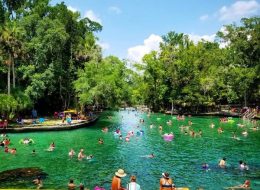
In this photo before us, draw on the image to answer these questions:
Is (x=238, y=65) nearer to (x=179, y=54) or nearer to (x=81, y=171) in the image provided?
(x=179, y=54)

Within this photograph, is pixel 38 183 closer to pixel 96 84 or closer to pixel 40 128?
pixel 40 128

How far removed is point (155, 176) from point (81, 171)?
6.12 meters

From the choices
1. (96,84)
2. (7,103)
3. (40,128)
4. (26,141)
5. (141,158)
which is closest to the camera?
(141,158)

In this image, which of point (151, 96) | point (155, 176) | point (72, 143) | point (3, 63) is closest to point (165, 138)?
point (72, 143)

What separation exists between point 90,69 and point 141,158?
31.9m

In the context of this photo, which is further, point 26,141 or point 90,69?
point 90,69

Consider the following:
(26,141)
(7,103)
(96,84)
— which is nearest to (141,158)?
(26,141)

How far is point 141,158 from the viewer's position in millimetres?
36250

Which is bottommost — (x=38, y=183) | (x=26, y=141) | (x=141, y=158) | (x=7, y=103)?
(x=38, y=183)

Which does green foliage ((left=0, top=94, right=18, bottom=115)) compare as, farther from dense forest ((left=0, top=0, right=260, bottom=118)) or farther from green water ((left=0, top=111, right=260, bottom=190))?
green water ((left=0, top=111, right=260, bottom=190))

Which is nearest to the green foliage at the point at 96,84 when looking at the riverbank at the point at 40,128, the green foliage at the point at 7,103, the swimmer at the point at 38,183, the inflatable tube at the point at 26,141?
the riverbank at the point at 40,128

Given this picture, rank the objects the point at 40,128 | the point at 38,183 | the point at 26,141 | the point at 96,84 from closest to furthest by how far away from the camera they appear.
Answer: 1. the point at 38,183
2. the point at 26,141
3. the point at 40,128
4. the point at 96,84

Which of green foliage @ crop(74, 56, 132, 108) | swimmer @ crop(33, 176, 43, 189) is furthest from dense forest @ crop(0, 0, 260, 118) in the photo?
swimmer @ crop(33, 176, 43, 189)

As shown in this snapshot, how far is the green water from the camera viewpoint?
27578mm
